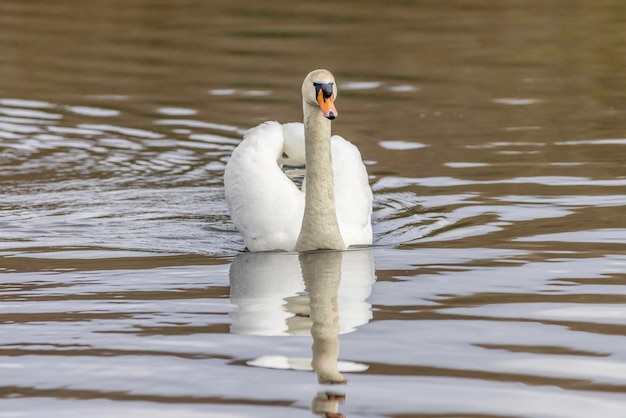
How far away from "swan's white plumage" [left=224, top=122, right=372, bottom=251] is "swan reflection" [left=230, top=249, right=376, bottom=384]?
0.64 ft

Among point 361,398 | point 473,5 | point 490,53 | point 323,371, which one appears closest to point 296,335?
point 323,371

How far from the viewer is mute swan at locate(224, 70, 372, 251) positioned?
9.23m

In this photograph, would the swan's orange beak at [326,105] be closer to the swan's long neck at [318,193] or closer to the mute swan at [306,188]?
the mute swan at [306,188]

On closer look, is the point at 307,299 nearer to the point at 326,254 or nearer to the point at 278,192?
the point at 326,254

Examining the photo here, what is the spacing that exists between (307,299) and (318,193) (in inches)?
60.0

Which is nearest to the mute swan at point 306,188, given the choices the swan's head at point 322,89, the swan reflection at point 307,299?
the swan's head at point 322,89

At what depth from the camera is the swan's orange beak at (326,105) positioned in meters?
8.80

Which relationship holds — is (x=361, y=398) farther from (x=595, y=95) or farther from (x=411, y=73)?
(x=411, y=73)

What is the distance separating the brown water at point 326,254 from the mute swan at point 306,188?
0.81 feet

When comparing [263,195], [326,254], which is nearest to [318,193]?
[326,254]

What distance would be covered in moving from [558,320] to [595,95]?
9502mm

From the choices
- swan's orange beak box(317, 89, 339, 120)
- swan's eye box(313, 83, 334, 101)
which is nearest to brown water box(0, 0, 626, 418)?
swan's orange beak box(317, 89, 339, 120)

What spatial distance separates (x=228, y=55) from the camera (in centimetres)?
2000

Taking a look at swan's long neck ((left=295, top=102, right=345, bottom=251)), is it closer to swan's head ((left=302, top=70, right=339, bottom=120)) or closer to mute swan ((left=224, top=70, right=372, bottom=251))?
mute swan ((left=224, top=70, right=372, bottom=251))
